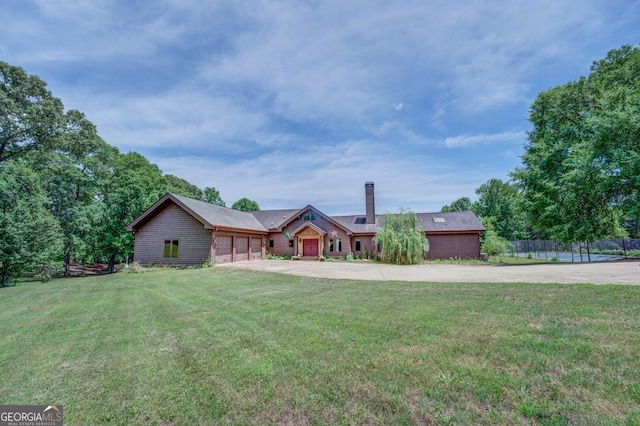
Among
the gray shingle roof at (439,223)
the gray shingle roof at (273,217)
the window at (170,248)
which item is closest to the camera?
the window at (170,248)

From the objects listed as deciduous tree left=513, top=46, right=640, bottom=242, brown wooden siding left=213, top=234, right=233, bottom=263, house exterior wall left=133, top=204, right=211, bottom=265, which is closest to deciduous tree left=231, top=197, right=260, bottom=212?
house exterior wall left=133, top=204, right=211, bottom=265

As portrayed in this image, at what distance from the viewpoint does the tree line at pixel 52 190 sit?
47.3 ft

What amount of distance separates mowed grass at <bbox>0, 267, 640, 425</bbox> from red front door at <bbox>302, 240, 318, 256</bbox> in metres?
17.3

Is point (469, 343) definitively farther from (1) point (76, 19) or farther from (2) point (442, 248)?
(2) point (442, 248)

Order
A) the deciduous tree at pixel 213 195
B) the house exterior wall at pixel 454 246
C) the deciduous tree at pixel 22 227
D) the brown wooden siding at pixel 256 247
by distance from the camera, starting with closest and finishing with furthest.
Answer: the deciduous tree at pixel 22 227 → the brown wooden siding at pixel 256 247 → the house exterior wall at pixel 454 246 → the deciduous tree at pixel 213 195

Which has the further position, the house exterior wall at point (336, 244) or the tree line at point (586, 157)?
the house exterior wall at point (336, 244)

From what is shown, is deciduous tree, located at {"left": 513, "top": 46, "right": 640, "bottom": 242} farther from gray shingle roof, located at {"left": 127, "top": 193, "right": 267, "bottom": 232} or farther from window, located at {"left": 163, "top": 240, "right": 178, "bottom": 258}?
window, located at {"left": 163, "top": 240, "right": 178, "bottom": 258}

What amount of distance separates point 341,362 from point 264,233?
21.2 m

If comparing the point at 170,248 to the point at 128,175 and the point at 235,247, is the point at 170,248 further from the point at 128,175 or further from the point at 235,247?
the point at 128,175

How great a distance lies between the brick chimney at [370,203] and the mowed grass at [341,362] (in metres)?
18.7

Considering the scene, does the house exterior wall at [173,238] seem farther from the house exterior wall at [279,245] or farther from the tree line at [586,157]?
the tree line at [586,157]

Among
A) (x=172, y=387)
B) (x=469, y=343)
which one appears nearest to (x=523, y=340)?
(x=469, y=343)

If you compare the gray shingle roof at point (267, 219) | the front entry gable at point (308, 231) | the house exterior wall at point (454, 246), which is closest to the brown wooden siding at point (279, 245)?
the gray shingle roof at point (267, 219)

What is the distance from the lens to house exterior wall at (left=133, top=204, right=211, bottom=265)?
17.2 meters
